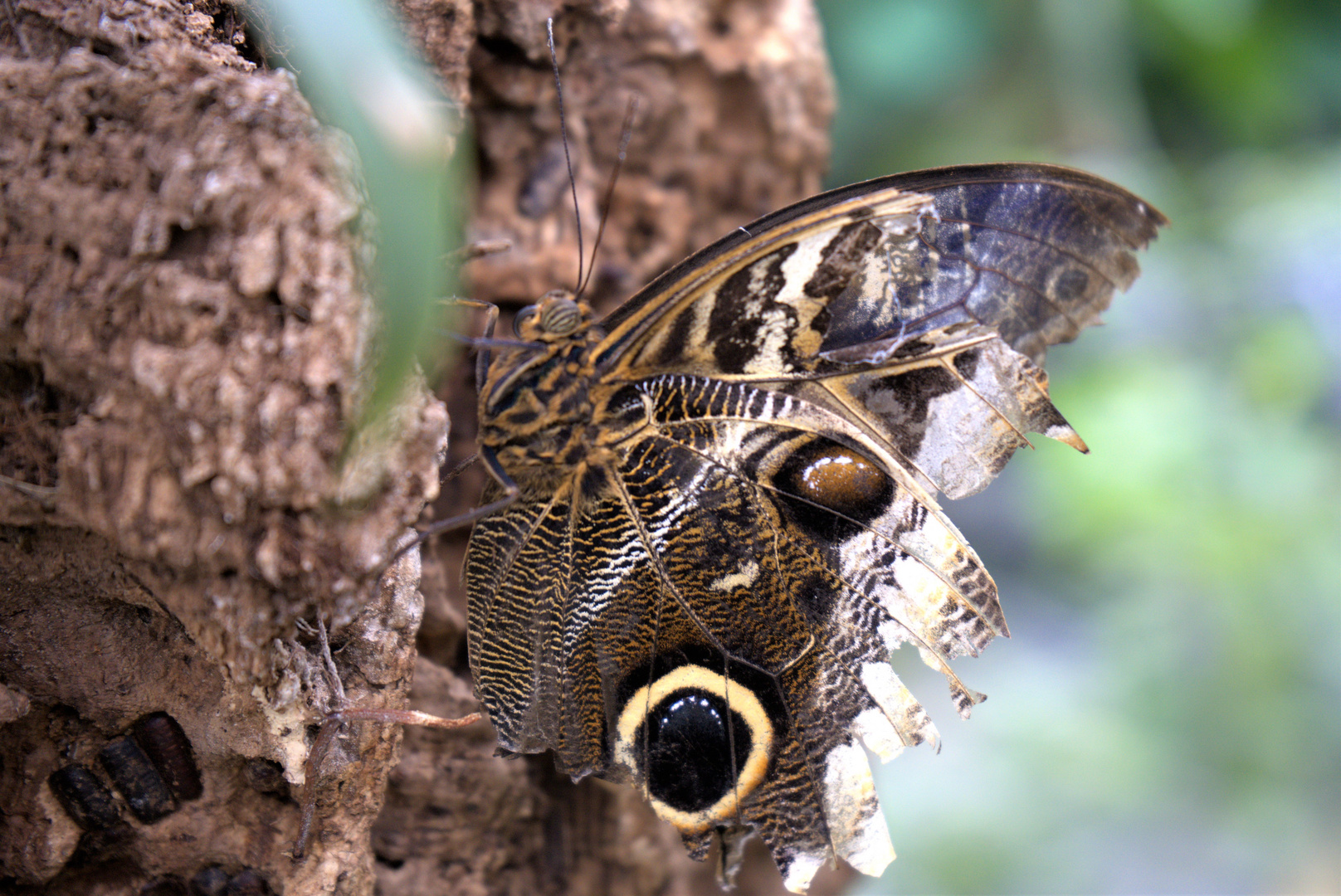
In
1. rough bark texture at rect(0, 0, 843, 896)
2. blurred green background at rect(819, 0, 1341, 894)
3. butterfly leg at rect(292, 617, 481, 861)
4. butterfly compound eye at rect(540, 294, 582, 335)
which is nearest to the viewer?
rough bark texture at rect(0, 0, 843, 896)

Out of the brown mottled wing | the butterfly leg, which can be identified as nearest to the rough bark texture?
the butterfly leg

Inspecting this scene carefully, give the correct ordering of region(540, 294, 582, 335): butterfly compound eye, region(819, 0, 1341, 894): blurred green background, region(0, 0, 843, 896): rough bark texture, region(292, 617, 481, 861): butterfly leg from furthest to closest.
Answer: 1. region(819, 0, 1341, 894): blurred green background
2. region(540, 294, 582, 335): butterfly compound eye
3. region(292, 617, 481, 861): butterfly leg
4. region(0, 0, 843, 896): rough bark texture

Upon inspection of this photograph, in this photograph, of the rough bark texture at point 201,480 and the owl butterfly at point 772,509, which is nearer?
the rough bark texture at point 201,480

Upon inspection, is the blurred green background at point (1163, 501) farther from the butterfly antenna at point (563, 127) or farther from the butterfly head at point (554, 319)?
the butterfly head at point (554, 319)

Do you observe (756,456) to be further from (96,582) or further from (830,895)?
(830,895)

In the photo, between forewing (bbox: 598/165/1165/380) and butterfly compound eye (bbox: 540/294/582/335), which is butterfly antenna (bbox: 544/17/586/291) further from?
forewing (bbox: 598/165/1165/380)

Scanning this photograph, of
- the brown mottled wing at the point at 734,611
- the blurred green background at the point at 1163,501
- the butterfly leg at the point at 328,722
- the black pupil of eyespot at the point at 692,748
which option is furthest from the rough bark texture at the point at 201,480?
the blurred green background at the point at 1163,501

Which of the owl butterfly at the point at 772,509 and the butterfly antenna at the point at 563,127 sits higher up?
the butterfly antenna at the point at 563,127

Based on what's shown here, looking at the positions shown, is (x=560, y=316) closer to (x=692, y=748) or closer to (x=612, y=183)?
(x=612, y=183)

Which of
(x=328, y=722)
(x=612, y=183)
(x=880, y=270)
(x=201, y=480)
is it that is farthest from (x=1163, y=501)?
(x=201, y=480)
